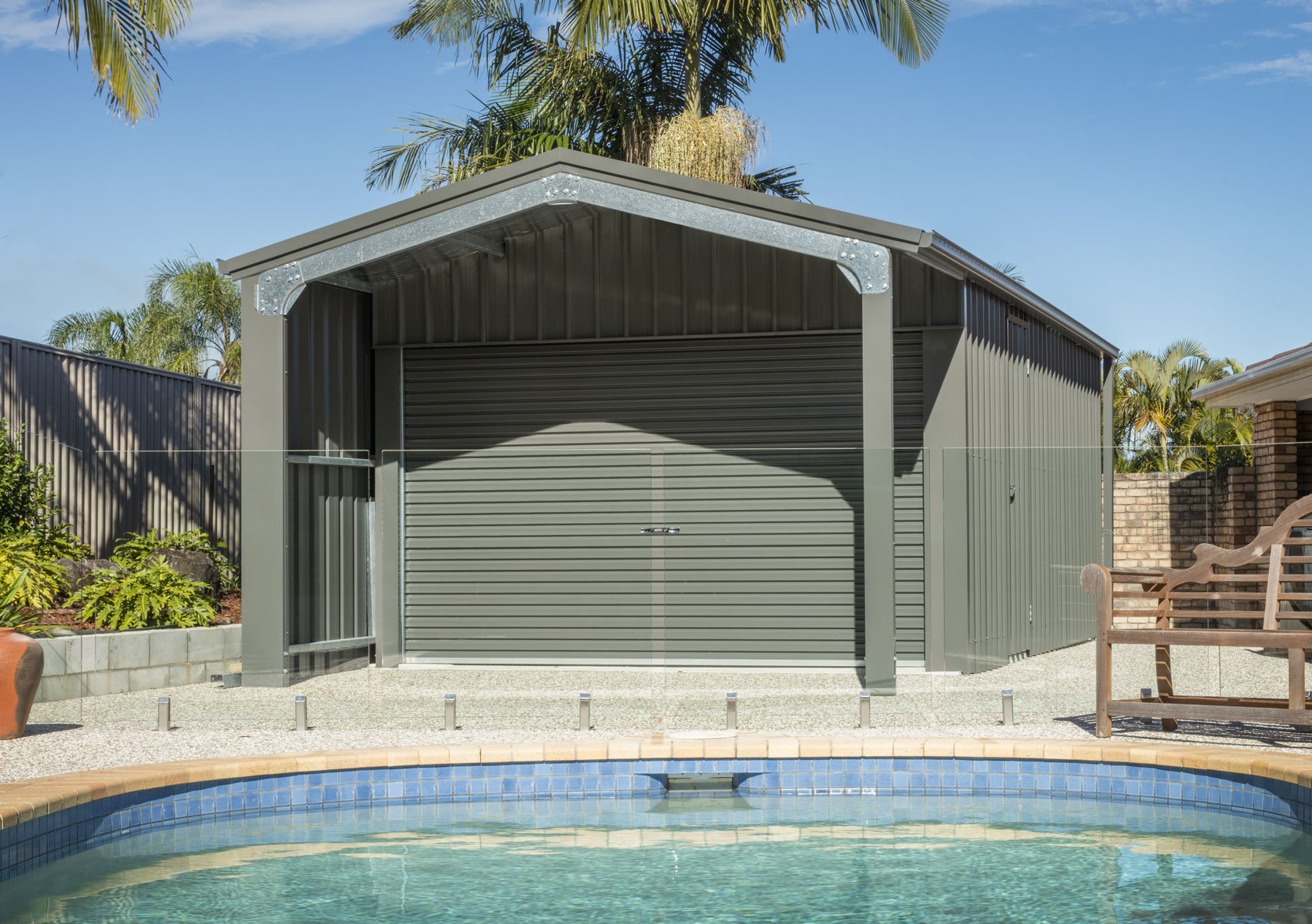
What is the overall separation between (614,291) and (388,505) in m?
2.61

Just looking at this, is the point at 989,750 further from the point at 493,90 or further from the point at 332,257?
the point at 493,90

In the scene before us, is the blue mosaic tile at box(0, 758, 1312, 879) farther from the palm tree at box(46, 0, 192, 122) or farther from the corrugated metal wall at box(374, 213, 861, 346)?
the palm tree at box(46, 0, 192, 122)

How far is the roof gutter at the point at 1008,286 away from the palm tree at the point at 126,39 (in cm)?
653

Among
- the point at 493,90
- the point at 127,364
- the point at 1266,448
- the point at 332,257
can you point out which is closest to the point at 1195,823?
the point at 1266,448

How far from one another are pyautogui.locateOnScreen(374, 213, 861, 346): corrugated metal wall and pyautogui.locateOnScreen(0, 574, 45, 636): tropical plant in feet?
12.1

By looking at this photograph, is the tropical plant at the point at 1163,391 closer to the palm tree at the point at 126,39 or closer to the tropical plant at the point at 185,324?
the tropical plant at the point at 185,324

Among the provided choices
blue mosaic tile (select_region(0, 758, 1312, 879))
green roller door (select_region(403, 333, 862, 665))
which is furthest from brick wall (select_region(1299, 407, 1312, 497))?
green roller door (select_region(403, 333, 862, 665))

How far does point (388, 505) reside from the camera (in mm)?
10922

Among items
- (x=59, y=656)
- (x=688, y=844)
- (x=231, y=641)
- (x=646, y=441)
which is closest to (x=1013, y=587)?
(x=646, y=441)

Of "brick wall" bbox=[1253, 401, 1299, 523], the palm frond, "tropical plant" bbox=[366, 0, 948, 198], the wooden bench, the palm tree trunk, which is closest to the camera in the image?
the wooden bench

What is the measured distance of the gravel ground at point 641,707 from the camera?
7773mm

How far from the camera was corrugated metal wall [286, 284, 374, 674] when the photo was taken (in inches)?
383

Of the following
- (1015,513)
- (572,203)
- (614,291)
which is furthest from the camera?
(614,291)

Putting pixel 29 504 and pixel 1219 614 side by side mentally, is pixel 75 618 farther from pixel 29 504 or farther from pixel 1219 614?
pixel 1219 614
